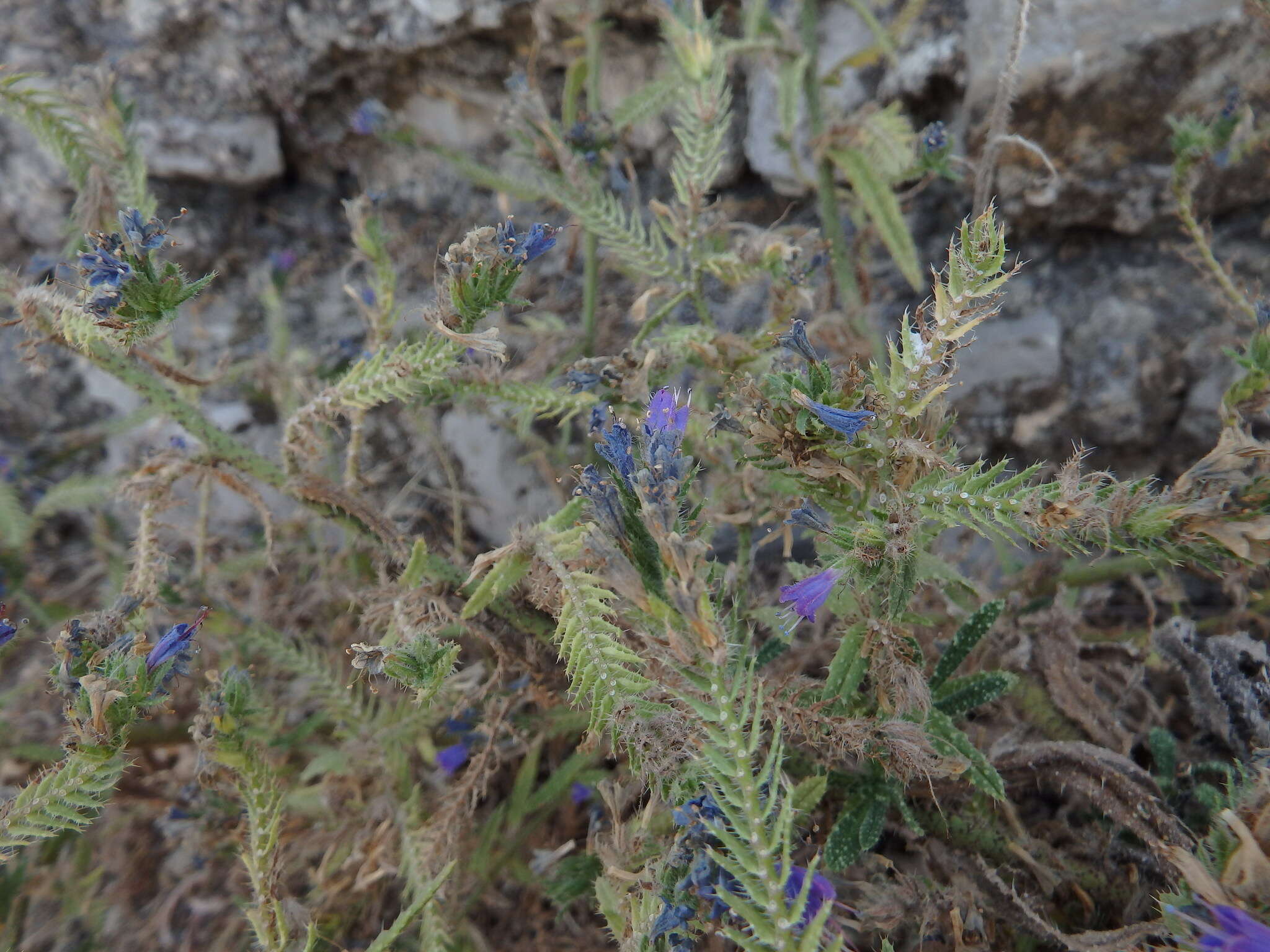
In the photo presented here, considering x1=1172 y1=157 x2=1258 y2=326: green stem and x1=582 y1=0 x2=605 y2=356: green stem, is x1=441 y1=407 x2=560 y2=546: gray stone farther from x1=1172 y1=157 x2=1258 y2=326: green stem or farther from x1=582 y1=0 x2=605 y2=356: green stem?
x1=1172 y1=157 x2=1258 y2=326: green stem

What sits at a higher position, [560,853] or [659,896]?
[659,896]

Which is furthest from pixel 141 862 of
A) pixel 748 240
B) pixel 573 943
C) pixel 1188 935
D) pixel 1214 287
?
pixel 1214 287

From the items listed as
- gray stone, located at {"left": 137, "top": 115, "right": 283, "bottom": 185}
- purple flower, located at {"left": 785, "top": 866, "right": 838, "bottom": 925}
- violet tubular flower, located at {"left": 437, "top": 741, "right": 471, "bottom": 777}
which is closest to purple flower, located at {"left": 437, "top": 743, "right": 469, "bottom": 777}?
violet tubular flower, located at {"left": 437, "top": 741, "right": 471, "bottom": 777}

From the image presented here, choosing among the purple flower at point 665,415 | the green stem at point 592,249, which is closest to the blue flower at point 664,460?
the purple flower at point 665,415

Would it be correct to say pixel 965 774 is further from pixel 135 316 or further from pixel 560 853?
pixel 135 316

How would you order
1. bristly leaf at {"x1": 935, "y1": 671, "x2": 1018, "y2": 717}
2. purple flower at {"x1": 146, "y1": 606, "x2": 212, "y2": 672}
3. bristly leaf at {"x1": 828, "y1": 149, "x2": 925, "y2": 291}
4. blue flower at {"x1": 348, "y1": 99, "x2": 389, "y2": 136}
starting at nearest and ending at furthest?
purple flower at {"x1": 146, "y1": 606, "x2": 212, "y2": 672} → bristly leaf at {"x1": 935, "y1": 671, "x2": 1018, "y2": 717} → bristly leaf at {"x1": 828, "y1": 149, "x2": 925, "y2": 291} → blue flower at {"x1": 348, "y1": 99, "x2": 389, "y2": 136}

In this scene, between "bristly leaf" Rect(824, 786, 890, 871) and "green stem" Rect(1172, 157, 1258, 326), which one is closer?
Answer: "bristly leaf" Rect(824, 786, 890, 871)

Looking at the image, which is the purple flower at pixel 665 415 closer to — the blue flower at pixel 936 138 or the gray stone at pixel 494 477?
the blue flower at pixel 936 138
